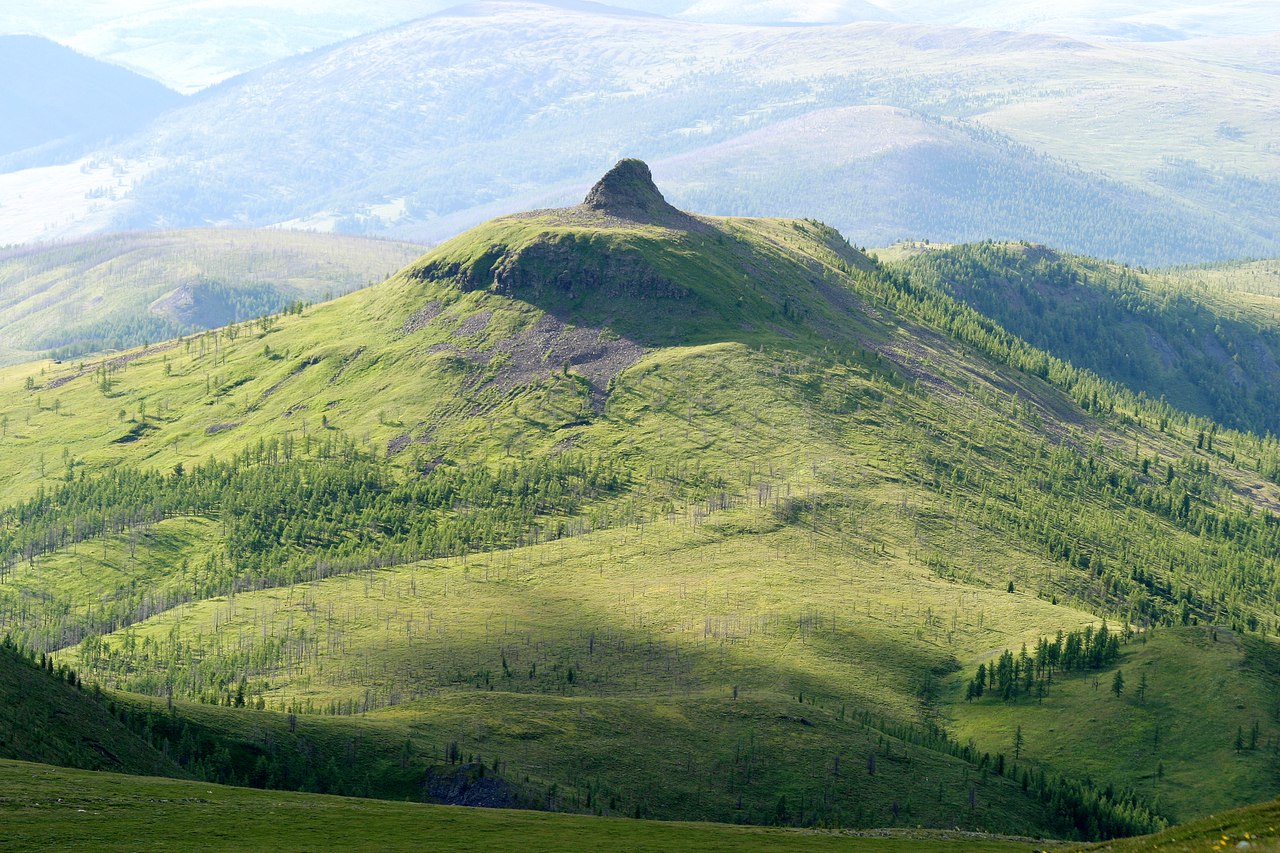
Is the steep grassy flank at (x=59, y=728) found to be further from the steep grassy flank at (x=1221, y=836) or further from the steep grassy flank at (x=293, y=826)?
the steep grassy flank at (x=1221, y=836)

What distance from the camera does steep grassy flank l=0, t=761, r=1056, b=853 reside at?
126938mm

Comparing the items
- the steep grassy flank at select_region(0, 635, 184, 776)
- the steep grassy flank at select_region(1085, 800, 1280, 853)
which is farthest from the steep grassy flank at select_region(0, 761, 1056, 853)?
the steep grassy flank at select_region(1085, 800, 1280, 853)

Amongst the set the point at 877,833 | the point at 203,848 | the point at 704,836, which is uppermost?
the point at 203,848

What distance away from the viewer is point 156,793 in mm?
143375

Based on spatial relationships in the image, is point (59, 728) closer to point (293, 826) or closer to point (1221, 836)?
point (293, 826)

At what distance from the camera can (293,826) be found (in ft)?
458

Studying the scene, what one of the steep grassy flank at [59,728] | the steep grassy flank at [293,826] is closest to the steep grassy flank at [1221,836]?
the steep grassy flank at [293,826]

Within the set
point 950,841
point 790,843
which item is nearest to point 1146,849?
point 790,843

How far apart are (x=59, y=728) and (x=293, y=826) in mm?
46171

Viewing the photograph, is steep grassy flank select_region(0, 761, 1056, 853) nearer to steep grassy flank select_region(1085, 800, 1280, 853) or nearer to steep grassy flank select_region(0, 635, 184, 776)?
steep grassy flank select_region(0, 635, 184, 776)

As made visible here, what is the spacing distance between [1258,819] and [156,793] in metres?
98.0

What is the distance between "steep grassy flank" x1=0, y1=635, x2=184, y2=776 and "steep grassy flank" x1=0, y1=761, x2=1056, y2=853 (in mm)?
17094

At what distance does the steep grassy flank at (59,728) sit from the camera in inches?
6388

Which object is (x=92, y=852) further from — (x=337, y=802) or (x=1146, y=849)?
(x=1146, y=849)
